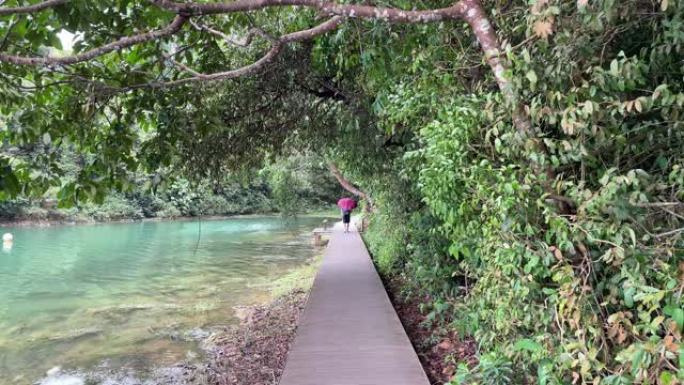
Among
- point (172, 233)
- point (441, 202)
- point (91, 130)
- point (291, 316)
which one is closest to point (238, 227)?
point (172, 233)

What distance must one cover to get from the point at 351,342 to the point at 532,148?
3275 mm

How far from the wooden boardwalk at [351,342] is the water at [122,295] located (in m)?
1.84

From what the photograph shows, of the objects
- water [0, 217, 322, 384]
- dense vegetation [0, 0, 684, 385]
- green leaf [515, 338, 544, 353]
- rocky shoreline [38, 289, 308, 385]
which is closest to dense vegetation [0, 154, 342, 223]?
water [0, 217, 322, 384]

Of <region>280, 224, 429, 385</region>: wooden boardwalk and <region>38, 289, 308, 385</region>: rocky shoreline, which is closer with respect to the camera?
<region>280, 224, 429, 385</region>: wooden boardwalk

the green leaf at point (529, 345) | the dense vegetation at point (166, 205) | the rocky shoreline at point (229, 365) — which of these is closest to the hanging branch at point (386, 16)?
the green leaf at point (529, 345)

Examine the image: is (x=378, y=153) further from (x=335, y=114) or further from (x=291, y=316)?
(x=291, y=316)

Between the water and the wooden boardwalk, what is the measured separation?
1.84m

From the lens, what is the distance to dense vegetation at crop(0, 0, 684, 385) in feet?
7.21

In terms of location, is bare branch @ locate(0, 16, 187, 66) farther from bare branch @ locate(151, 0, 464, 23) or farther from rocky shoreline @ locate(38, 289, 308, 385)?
rocky shoreline @ locate(38, 289, 308, 385)

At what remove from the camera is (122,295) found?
11.2 metres

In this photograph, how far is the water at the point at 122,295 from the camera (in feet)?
24.2

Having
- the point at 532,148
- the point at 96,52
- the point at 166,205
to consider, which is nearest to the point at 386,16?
the point at 532,148

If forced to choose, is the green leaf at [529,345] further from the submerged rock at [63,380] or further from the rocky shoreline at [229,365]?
the submerged rock at [63,380]

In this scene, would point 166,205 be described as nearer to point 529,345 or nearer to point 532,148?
point 529,345
